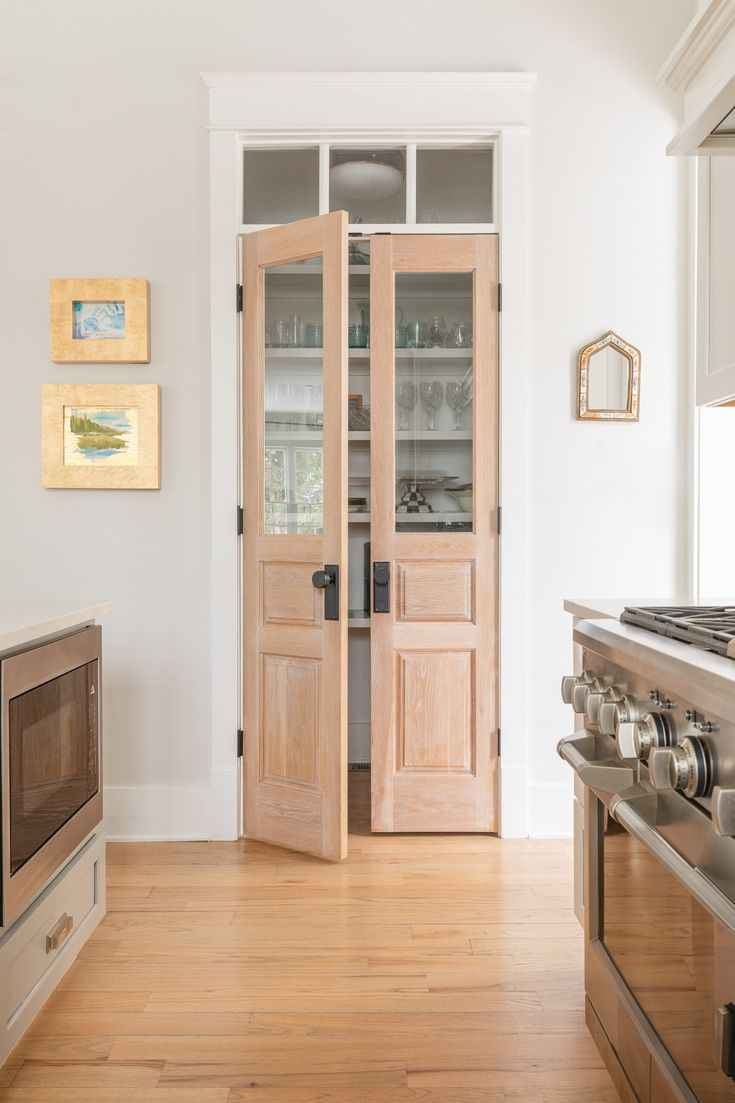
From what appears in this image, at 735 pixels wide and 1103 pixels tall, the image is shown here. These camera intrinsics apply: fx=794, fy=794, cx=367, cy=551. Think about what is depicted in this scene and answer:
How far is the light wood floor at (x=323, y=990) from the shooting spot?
160cm

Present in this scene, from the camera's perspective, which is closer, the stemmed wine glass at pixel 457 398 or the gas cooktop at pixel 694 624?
the gas cooktop at pixel 694 624

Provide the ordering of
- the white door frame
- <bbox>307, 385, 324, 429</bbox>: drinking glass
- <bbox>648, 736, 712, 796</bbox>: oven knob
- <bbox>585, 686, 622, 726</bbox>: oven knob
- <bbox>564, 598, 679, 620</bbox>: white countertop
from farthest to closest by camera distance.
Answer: the white door frame
<bbox>307, 385, 324, 429</bbox>: drinking glass
<bbox>564, 598, 679, 620</bbox>: white countertop
<bbox>585, 686, 622, 726</bbox>: oven knob
<bbox>648, 736, 712, 796</bbox>: oven knob

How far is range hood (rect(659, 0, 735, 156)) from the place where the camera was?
4.36 feet

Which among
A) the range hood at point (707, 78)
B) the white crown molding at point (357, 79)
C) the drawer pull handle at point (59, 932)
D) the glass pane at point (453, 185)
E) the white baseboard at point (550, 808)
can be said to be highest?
the white crown molding at point (357, 79)

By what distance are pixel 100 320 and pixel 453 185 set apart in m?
1.40

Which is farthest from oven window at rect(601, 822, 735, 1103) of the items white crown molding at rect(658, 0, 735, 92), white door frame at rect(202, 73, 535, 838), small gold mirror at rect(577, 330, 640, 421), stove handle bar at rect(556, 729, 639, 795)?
small gold mirror at rect(577, 330, 640, 421)

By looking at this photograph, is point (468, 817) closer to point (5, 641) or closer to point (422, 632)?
point (422, 632)

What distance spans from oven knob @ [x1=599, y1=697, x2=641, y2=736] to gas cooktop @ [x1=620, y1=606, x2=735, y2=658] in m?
0.13

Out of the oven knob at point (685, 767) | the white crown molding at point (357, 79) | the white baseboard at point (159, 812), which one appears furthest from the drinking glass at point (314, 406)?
the oven knob at point (685, 767)

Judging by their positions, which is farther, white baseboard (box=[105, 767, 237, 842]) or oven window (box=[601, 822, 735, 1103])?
white baseboard (box=[105, 767, 237, 842])

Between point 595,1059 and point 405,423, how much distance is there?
80.9 inches

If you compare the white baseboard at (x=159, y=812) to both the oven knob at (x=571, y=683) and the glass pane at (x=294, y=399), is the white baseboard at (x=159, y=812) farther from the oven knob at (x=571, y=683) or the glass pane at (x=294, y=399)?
the oven knob at (x=571, y=683)

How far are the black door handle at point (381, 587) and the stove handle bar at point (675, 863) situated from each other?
1.71m

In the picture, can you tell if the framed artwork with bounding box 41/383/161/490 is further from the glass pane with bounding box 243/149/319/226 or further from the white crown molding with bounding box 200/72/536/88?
the white crown molding with bounding box 200/72/536/88
